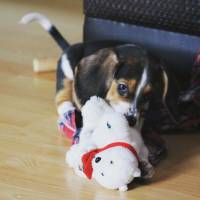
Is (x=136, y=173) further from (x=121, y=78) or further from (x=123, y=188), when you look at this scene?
(x=121, y=78)

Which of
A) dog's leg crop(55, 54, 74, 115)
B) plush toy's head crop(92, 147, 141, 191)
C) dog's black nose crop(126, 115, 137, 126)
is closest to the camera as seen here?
plush toy's head crop(92, 147, 141, 191)

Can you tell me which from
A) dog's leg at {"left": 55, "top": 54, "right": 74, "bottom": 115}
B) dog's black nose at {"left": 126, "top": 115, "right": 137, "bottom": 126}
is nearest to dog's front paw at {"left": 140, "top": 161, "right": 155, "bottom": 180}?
dog's black nose at {"left": 126, "top": 115, "right": 137, "bottom": 126}

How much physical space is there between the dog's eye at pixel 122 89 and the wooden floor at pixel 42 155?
0.22 meters

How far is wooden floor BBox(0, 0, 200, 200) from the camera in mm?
1224

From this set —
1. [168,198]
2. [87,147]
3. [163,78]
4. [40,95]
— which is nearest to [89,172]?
[87,147]

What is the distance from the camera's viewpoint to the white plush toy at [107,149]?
1185mm

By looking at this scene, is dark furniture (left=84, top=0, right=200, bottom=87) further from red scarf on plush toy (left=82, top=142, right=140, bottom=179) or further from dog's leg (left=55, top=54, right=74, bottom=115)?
red scarf on plush toy (left=82, top=142, right=140, bottom=179)

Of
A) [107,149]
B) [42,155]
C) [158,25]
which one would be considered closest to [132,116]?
[107,149]

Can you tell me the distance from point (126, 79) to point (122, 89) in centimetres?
3

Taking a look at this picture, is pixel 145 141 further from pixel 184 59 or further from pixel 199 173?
pixel 184 59

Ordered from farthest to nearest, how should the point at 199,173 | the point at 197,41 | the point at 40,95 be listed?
the point at 40,95 < the point at 197,41 < the point at 199,173

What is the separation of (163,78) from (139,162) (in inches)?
10.1

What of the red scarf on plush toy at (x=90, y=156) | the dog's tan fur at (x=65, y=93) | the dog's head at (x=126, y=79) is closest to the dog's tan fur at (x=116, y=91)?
the dog's head at (x=126, y=79)

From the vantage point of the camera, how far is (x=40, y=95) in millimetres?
1762
